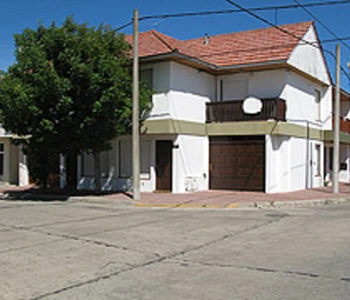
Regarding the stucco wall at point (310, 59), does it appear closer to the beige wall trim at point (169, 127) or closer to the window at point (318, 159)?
the window at point (318, 159)

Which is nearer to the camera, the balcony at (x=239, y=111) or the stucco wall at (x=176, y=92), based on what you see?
the stucco wall at (x=176, y=92)

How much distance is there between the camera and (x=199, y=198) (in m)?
17.8

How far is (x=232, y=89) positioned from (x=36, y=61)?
32.2 feet

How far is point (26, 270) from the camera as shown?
7.03 metres

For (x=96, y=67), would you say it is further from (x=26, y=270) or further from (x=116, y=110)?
(x=26, y=270)

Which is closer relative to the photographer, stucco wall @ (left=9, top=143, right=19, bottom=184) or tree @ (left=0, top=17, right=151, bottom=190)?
tree @ (left=0, top=17, right=151, bottom=190)

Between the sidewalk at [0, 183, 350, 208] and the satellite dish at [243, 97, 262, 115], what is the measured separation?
3.57 m

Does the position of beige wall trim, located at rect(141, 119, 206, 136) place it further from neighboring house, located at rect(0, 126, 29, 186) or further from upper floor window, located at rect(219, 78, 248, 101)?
neighboring house, located at rect(0, 126, 29, 186)

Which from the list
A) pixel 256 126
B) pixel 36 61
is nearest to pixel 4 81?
pixel 36 61

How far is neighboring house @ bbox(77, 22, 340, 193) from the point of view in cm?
1980

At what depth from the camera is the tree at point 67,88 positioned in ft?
52.7

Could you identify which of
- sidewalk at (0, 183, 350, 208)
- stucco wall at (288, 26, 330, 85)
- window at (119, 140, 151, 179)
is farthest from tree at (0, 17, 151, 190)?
stucco wall at (288, 26, 330, 85)

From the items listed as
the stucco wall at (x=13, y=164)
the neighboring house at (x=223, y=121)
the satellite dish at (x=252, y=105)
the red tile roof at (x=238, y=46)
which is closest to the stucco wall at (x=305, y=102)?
the neighboring house at (x=223, y=121)

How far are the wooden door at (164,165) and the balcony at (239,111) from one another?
2.72 metres
